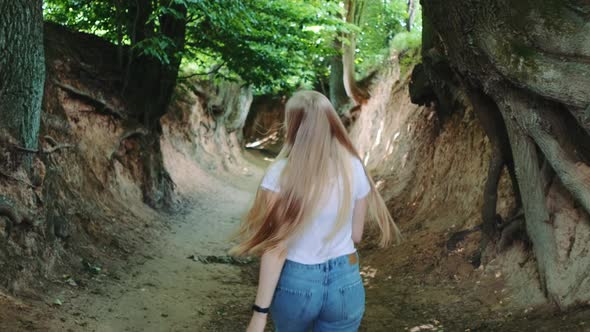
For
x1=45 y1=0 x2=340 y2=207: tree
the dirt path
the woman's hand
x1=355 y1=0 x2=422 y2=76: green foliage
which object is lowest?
the dirt path

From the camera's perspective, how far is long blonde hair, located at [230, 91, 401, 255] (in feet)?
8.05

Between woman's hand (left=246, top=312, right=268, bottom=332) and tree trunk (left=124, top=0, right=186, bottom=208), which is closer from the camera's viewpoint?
woman's hand (left=246, top=312, right=268, bottom=332)

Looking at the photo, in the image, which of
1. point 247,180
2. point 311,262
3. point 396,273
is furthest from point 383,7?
point 311,262

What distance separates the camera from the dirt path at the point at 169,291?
17.5 feet

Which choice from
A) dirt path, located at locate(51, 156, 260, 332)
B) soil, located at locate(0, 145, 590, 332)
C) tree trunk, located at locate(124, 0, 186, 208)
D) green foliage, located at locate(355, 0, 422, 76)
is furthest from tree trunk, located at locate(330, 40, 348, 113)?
soil, located at locate(0, 145, 590, 332)

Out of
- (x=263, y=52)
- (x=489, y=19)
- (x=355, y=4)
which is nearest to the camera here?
(x=489, y=19)

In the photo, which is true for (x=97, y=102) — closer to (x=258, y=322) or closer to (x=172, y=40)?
(x=172, y=40)

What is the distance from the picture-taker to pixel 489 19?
458cm

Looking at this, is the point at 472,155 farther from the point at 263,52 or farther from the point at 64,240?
the point at 64,240

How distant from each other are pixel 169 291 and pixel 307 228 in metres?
4.47

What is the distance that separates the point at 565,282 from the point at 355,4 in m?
11.5

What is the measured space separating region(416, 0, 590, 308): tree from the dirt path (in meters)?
3.11

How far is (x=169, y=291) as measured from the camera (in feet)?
21.5

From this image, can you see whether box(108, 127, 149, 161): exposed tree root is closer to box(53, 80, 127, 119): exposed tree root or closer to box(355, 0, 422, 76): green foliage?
box(53, 80, 127, 119): exposed tree root
